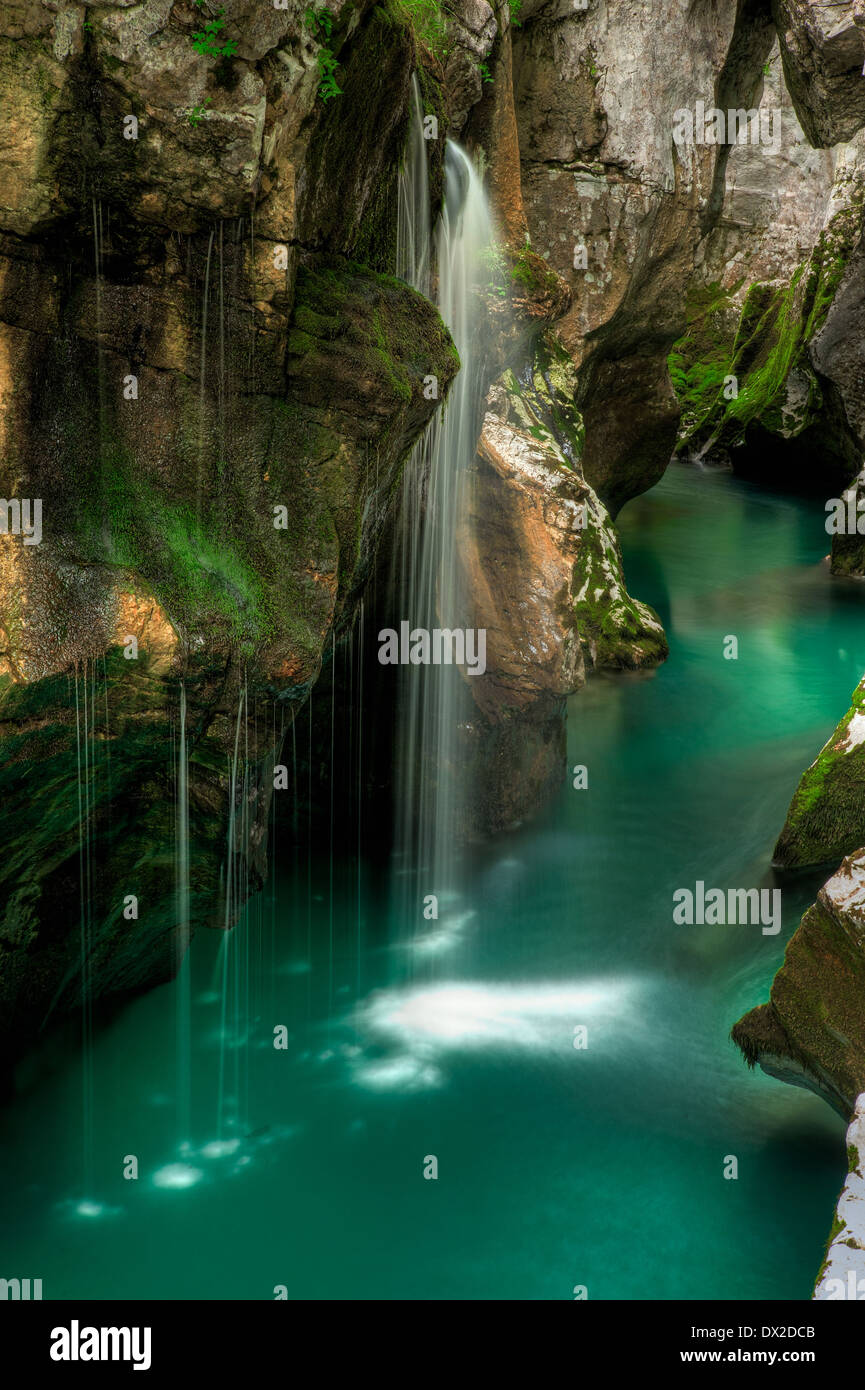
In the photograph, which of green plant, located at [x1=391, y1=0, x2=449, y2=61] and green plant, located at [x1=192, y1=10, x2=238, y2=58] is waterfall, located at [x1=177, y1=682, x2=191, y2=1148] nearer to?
green plant, located at [x1=192, y1=10, x2=238, y2=58]

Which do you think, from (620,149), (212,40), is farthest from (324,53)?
(620,149)

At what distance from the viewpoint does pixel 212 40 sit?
18.1ft

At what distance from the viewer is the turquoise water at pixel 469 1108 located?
6.12 metres

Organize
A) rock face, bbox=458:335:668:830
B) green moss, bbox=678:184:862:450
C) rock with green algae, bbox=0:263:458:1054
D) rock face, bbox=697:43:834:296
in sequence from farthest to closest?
1. rock face, bbox=697:43:834:296
2. green moss, bbox=678:184:862:450
3. rock face, bbox=458:335:668:830
4. rock with green algae, bbox=0:263:458:1054

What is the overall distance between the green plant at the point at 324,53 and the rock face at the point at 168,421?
0.06 m

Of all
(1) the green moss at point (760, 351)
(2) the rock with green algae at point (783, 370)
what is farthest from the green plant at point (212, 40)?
(1) the green moss at point (760, 351)

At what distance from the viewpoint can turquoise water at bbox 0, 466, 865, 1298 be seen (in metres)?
6.12

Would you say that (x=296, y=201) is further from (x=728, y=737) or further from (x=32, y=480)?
(x=728, y=737)

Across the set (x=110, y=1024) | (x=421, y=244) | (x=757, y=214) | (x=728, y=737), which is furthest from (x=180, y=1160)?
(x=757, y=214)

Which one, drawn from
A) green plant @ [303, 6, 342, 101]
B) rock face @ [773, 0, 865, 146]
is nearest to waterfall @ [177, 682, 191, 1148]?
green plant @ [303, 6, 342, 101]

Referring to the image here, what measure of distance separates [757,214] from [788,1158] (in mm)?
28248

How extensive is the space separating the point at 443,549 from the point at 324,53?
4.79m

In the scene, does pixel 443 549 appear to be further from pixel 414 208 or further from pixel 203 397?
pixel 203 397

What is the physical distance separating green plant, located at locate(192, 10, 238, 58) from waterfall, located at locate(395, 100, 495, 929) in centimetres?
388
